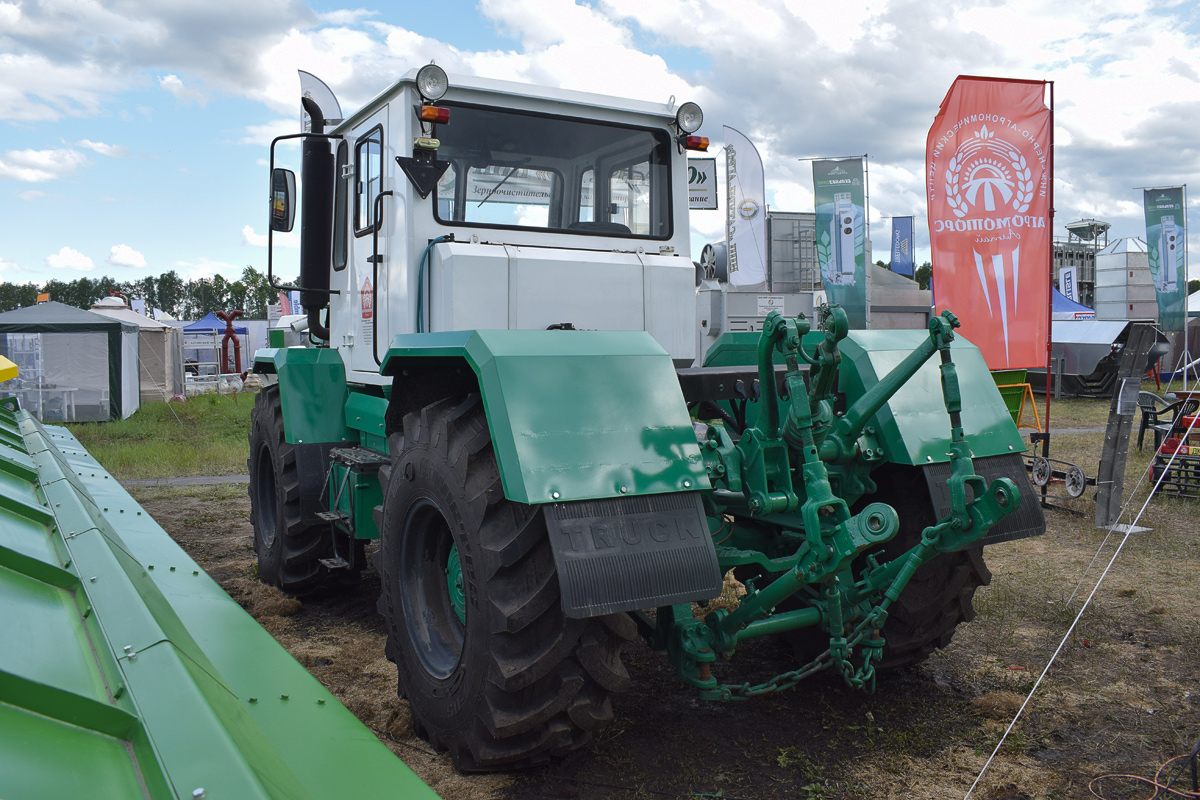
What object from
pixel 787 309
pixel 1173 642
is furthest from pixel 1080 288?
pixel 1173 642

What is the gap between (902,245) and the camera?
32750mm

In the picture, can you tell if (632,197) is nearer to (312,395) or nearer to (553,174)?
(553,174)

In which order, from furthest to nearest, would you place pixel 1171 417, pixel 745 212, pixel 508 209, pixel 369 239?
pixel 745 212 < pixel 1171 417 < pixel 369 239 < pixel 508 209

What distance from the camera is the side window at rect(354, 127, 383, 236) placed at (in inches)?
168

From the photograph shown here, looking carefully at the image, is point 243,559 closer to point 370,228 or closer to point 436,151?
point 370,228

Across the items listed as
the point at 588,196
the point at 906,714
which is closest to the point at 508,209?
the point at 588,196

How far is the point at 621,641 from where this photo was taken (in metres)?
2.79

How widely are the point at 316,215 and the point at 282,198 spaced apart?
20cm

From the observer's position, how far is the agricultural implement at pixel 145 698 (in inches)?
51.7

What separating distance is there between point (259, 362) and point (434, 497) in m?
3.39

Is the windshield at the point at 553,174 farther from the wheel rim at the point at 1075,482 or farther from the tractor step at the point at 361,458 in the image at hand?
the wheel rim at the point at 1075,482

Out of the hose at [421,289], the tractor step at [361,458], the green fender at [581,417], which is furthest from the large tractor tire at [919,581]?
the tractor step at [361,458]

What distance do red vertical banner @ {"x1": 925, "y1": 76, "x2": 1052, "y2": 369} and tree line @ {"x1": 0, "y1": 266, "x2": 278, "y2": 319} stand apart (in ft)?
235

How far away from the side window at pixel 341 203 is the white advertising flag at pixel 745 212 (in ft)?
43.1
